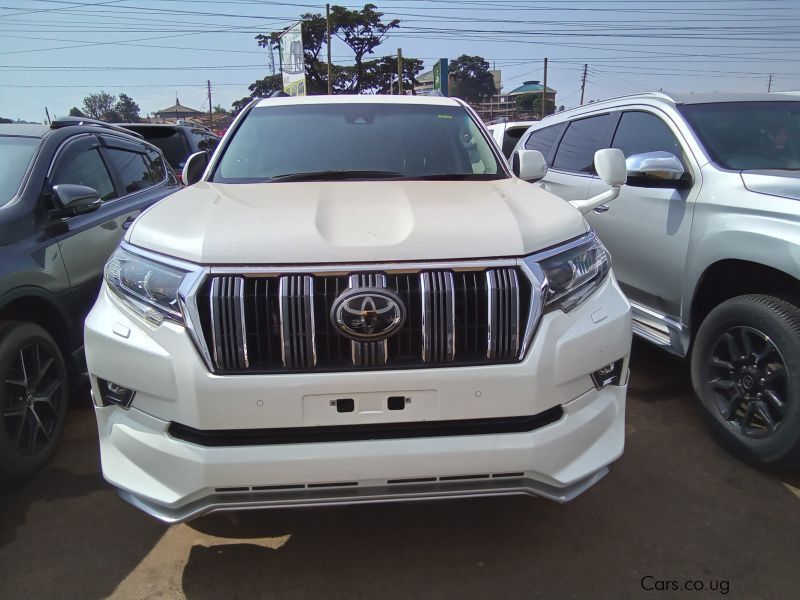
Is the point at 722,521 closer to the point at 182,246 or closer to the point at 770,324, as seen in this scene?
the point at 770,324

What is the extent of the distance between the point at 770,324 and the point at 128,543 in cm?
318

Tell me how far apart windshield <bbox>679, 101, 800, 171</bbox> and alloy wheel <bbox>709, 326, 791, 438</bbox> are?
1.06 meters

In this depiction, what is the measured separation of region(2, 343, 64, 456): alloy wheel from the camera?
2908mm

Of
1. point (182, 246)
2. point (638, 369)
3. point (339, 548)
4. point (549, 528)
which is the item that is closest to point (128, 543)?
point (339, 548)

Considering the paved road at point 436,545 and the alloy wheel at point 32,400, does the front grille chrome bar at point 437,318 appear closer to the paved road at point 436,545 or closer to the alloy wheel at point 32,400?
the paved road at point 436,545

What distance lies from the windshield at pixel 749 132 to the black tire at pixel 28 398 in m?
3.99

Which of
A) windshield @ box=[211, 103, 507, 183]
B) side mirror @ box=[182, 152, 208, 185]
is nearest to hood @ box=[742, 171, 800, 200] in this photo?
windshield @ box=[211, 103, 507, 183]

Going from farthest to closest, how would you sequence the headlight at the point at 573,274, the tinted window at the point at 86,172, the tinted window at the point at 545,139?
the tinted window at the point at 545,139, the tinted window at the point at 86,172, the headlight at the point at 573,274

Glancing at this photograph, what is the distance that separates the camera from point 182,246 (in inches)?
82.0

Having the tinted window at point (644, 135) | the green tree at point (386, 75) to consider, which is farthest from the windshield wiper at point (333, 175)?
the green tree at point (386, 75)

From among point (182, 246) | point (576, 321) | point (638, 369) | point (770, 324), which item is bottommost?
point (638, 369)

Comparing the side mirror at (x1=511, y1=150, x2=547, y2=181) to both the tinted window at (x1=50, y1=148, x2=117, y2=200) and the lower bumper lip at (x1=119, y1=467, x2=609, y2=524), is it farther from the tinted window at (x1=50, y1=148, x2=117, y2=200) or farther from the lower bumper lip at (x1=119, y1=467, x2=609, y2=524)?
the tinted window at (x1=50, y1=148, x2=117, y2=200)

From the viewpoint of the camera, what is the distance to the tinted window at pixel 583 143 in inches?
196

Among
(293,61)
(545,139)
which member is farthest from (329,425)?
(293,61)
